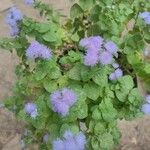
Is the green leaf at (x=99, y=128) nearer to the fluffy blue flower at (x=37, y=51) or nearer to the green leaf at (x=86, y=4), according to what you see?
the fluffy blue flower at (x=37, y=51)

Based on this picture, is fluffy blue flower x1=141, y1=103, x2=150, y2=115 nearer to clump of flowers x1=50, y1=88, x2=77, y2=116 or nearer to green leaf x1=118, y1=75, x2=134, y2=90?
green leaf x1=118, y1=75, x2=134, y2=90

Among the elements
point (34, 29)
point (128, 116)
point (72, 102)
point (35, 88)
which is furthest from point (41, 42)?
point (128, 116)

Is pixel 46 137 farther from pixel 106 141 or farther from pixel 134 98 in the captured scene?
pixel 134 98

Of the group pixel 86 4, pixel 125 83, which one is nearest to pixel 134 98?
pixel 125 83

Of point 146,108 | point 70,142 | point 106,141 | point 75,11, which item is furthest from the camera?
point 75,11

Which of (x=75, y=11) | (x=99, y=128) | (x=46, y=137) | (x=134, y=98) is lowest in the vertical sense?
(x=46, y=137)

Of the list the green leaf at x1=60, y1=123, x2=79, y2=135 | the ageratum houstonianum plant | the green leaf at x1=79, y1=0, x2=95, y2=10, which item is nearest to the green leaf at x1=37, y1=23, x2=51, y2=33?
the ageratum houstonianum plant
